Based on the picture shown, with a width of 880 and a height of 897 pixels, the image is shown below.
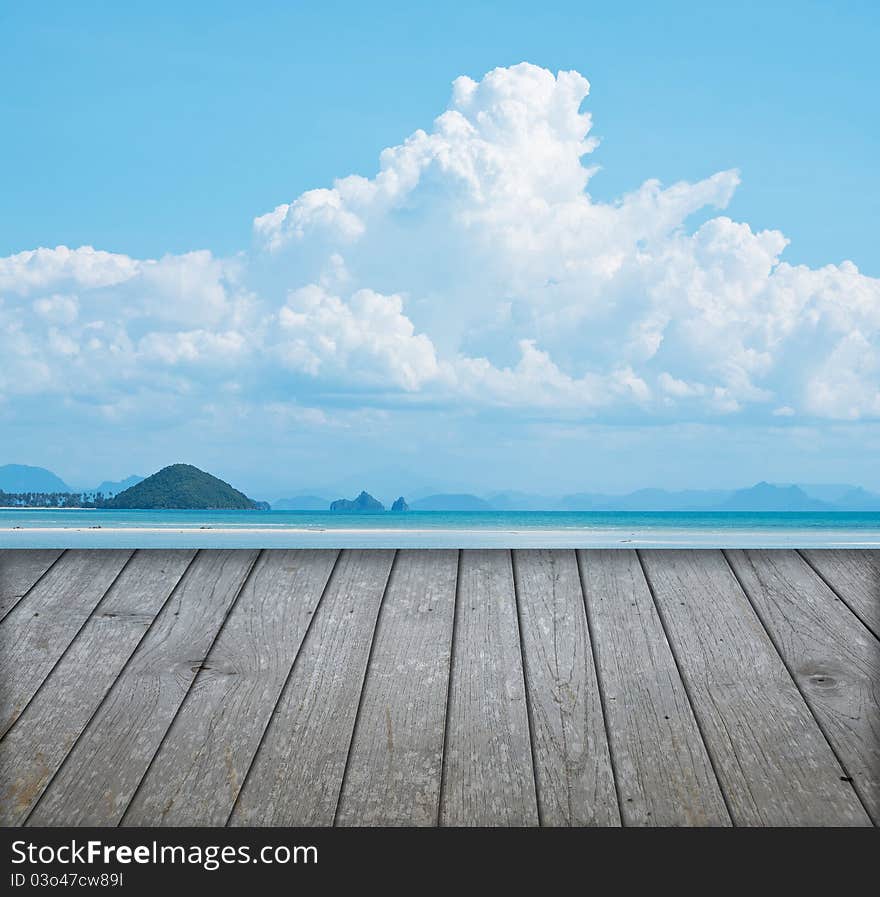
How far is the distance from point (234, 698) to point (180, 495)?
2499cm

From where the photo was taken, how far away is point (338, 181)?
38.0 metres

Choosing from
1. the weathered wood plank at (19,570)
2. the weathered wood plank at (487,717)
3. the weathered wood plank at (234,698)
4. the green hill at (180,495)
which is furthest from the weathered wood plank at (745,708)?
the green hill at (180,495)

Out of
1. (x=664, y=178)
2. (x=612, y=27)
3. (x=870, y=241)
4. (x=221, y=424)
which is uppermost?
(x=612, y=27)

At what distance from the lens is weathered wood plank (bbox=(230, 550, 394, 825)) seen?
116 cm

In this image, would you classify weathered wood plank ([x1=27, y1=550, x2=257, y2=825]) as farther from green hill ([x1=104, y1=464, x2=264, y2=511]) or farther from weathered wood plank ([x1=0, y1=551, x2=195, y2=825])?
green hill ([x1=104, y1=464, x2=264, y2=511])

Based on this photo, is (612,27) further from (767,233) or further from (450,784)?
(450,784)

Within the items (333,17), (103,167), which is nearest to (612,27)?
(333,17)

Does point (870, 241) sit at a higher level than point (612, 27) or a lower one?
lower

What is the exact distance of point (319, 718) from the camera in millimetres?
1293

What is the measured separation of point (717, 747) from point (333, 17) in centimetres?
2665

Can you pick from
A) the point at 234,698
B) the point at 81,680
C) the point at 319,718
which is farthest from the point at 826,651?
the point at 81,680

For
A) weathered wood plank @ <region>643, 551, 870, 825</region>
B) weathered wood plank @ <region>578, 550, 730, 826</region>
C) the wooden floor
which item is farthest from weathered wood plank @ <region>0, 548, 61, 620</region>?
weathered wood plank @ <region>643, 551, 870, 825</region>

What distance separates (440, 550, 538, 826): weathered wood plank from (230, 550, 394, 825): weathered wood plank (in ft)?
0.46

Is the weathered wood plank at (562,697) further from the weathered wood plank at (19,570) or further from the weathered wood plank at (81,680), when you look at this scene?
the weathered wood plank at (19,570)
